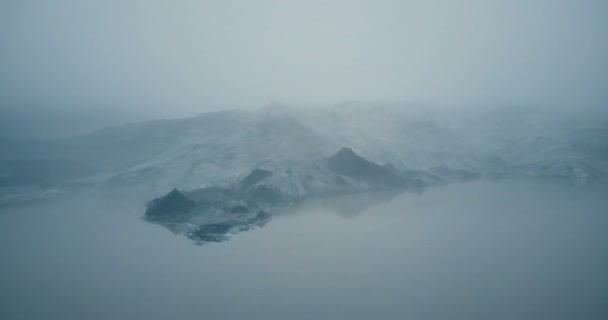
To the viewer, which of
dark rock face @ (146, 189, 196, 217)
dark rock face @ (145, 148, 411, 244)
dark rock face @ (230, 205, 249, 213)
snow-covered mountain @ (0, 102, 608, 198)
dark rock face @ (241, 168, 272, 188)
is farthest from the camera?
snow-covered mountain @ (0, 102, 608, 198)

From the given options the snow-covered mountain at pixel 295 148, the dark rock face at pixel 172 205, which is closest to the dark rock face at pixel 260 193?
the dark rock face at pixel 172 205

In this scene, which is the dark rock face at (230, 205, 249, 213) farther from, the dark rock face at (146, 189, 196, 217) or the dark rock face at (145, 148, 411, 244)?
the dark rock face at (146, 189, 196, 217)

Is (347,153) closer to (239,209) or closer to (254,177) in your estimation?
(254,177)

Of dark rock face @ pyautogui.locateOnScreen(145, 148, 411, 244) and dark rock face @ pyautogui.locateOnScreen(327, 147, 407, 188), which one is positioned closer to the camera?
dark rock face @ pyautogui.locateOnScreen(145, 148, 411, 244)

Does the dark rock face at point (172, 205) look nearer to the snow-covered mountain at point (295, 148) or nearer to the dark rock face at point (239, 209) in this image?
the dark rock face at point (239, 209)

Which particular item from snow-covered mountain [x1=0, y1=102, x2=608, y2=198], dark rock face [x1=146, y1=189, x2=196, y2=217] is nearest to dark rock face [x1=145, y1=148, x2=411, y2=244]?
dark rock face [x1=146, y1=189, x2=196, y2=217]

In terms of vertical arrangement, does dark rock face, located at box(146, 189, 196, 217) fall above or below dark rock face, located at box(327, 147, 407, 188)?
below

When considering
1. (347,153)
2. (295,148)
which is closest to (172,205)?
(295,148)
